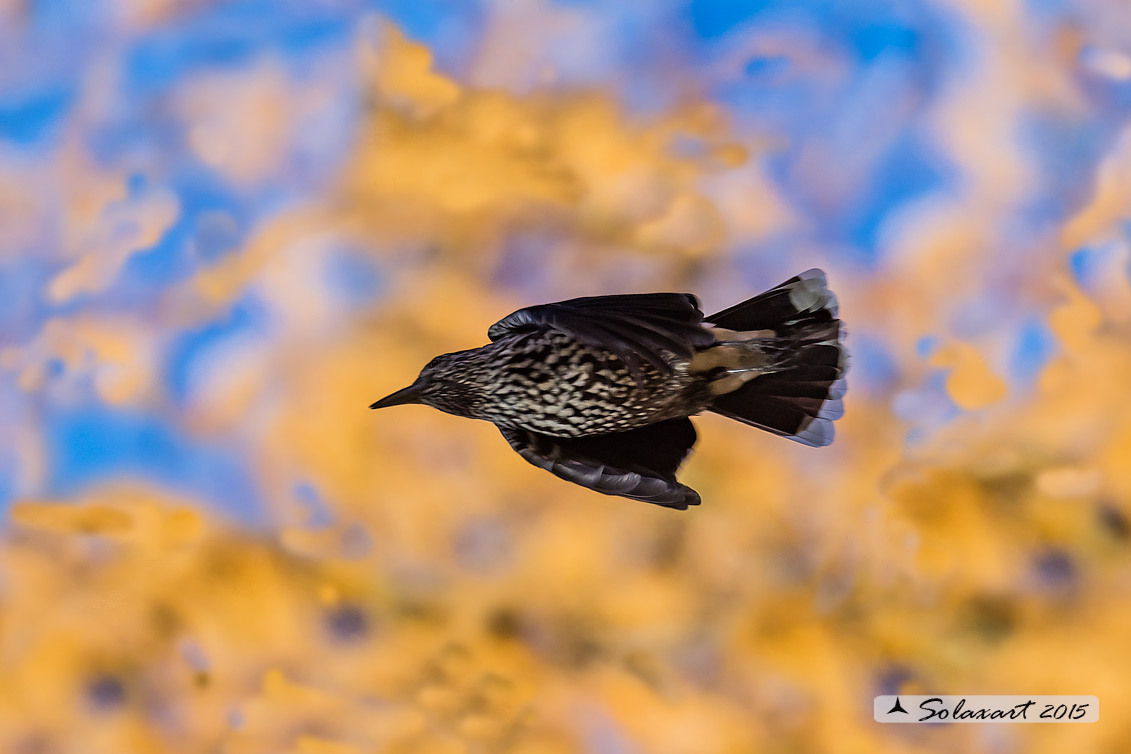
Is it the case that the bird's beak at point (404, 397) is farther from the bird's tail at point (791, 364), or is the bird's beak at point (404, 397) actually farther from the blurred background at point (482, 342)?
the bird's tail at point (791, 364)

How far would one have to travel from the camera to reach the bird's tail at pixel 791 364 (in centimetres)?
161

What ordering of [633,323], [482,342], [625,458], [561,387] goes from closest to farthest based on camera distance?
[633,323] → [561,387] → [625,458] → [482,342]

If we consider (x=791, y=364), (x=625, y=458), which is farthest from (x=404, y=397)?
(x=791, y=364)

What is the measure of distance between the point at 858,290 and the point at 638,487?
0.79 meters

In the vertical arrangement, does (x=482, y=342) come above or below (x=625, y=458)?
above

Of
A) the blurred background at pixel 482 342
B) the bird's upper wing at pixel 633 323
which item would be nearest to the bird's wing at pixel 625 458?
the bird's upper wing at pixel 633 323

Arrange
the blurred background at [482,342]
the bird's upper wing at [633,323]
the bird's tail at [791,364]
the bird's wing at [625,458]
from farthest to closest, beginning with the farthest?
the blurred background at [482,342], the bird's tail at [791,364], the bird's wing at [625,458], the bird's upper wing at [633,323]

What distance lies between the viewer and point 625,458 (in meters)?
1.59

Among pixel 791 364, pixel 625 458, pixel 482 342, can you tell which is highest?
pixel 482 342

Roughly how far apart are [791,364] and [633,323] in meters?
0.46

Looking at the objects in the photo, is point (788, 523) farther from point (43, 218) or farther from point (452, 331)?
point (43, 218)

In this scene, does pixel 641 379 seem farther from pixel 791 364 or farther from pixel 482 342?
pixel 482 342

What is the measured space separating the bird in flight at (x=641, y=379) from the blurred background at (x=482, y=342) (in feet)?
0.98

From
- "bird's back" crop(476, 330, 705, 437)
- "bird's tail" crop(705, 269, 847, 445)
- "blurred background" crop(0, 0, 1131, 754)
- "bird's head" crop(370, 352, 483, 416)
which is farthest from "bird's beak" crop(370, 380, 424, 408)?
"bird's tail" crop(705, 269, 847, 445)
